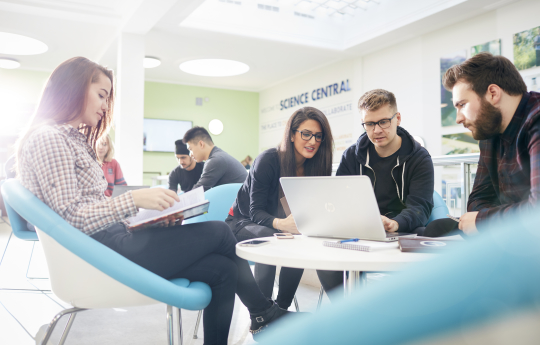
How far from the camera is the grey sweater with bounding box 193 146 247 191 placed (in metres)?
3.57

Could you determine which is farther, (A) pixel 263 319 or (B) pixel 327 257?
(A) pixel 263 319

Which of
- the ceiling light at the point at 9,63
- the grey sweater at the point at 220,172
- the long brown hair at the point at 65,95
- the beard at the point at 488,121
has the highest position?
the ceiling light at the point at 9,63

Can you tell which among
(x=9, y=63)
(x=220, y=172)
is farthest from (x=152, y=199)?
(x=9, y=63)

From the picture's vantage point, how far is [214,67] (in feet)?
29.3

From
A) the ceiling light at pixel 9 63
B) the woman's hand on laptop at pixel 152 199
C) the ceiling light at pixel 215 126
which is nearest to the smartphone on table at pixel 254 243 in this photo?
the woman's hand on laptop at pixel 152 199

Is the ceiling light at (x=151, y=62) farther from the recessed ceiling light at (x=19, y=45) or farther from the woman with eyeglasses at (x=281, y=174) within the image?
the woman with eyeglasses at (x=281, y=174)

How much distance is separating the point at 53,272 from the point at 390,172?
152 cm

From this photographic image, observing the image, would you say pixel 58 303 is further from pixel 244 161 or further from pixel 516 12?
pixel 244 161

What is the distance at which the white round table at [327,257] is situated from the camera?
1.03 metres

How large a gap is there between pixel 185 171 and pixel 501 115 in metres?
3.90

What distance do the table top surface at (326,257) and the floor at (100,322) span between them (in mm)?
910

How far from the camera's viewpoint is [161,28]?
6.35 metres

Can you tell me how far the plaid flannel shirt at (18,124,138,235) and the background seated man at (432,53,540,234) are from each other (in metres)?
1.11

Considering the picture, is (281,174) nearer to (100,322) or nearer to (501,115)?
(501,115)
